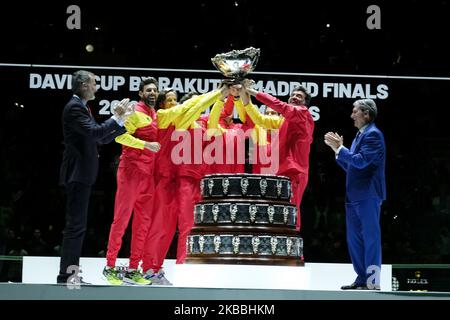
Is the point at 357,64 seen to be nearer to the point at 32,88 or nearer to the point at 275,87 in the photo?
the point at 275,87

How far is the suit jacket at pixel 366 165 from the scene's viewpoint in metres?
5.86

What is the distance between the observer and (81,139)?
5453mm

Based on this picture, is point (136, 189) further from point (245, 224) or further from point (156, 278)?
point (245, 224)

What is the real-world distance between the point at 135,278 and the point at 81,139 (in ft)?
4.10

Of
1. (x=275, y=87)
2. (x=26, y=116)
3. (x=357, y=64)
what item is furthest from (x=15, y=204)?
(x=357, y=64)

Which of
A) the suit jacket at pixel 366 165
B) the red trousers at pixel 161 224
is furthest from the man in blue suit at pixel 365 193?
the red trousers at pixel 161 224

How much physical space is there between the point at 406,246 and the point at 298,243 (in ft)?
7.79

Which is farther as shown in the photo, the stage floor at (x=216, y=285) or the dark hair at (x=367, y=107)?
the dark hair at (x=367, y=107)

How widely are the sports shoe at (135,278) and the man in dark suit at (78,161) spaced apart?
0.80 metres

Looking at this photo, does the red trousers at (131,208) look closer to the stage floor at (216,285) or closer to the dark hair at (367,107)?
the stage floor at (216,285)

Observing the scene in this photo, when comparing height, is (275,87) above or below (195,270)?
above

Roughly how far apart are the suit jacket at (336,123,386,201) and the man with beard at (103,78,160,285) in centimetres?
146

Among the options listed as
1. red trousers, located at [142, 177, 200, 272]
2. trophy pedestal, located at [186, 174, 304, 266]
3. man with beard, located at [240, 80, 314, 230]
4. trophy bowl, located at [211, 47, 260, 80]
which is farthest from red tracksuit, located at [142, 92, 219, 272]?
trophy pedestal, located at [186, 174, 304, 266]
